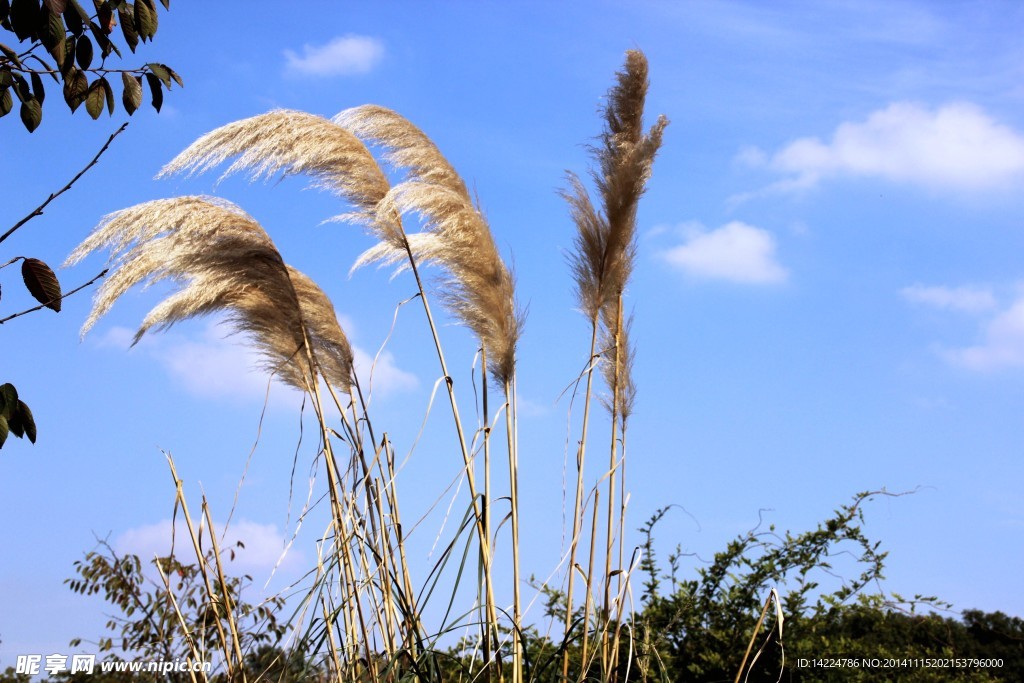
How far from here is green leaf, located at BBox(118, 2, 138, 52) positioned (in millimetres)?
2547

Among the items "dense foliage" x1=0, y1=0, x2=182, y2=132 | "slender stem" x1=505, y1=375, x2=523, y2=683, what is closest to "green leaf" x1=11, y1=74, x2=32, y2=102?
"dense foliage" x1=0, y1=0, x2=182, y2=132

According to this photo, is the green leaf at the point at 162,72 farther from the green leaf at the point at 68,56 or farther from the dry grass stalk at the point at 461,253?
the dry grass stalk at the point at 461,253

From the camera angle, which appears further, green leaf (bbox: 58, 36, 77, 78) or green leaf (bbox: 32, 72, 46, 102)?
green leaf (bbox: 32, 72, 46, 102)

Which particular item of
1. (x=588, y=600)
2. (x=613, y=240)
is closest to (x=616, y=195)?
(x=613, y=240)

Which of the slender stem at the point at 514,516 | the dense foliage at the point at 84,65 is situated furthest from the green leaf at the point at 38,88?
the slender stem at the point at 514,516

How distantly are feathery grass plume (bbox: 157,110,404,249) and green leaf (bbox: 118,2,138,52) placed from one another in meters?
0.69

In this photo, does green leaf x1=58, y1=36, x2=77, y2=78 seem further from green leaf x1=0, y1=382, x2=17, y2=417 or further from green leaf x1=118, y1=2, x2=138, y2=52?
green leaf x1=0, y1=382, x2=17, y2=417

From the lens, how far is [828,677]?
4.20 metres

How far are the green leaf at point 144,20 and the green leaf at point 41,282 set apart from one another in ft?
2.10


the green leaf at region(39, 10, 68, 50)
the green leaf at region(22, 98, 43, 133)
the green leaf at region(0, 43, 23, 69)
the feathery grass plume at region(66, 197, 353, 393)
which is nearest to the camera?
the green leaf at region(39, 10, 68, 50)

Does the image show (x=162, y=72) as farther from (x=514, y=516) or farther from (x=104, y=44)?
(x=514, y=516)

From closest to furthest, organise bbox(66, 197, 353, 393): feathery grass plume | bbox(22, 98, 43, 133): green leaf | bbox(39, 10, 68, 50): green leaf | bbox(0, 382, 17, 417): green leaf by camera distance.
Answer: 1. bbox(0, 382, 17, 417): green leaf
2. bbox(39, 10, 68, 50): green leaf
3. bbox(22, 98, 43, 133): green leaf
4. bbox(66, 197, 353, 393): feathery grass plume

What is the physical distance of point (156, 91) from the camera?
262 centimetres

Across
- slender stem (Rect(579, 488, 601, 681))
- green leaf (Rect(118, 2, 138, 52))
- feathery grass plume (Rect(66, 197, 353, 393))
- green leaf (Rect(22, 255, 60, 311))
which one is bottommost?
slender stem (Rect(579, 488, 601, 681))
